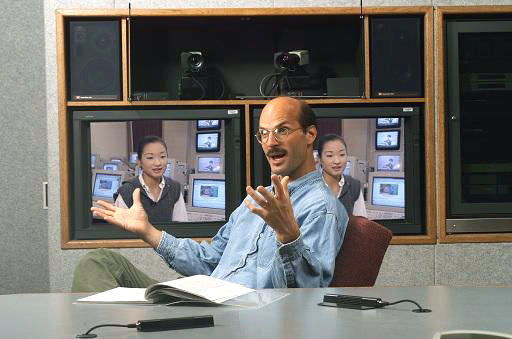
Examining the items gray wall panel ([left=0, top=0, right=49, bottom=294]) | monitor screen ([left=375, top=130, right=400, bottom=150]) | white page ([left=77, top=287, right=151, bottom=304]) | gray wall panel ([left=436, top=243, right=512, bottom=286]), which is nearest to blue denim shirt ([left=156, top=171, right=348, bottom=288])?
white page ([left=77, top=287, right=151, bottom=304])

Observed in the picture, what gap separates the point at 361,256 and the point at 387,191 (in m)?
Result: 1.65

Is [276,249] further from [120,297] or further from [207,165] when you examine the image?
[207,165]

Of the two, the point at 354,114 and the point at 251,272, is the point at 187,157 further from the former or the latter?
the point at 251,272

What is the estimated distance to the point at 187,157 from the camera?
12.7 feet

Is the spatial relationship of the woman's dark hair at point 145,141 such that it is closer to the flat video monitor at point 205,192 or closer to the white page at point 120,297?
the flat video monitor at point 205,192

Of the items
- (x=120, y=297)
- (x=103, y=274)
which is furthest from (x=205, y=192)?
(x=120, y=297)

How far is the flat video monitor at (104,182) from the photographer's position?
3.87 metres

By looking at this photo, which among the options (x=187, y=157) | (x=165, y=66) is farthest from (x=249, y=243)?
(x=165, y=66)

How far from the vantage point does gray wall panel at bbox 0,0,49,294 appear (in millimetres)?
4004

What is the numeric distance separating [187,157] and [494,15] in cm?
161

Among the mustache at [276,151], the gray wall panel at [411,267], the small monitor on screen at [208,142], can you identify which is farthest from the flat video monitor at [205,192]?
the mustache at [276,151]

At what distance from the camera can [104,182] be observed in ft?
12.7

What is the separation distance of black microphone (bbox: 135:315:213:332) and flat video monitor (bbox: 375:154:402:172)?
256 centimetres

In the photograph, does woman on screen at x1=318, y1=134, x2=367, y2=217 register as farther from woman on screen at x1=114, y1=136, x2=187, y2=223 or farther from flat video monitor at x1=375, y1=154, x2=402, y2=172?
woman on screen at x1=114, y1=136, x2=187, y2=223
